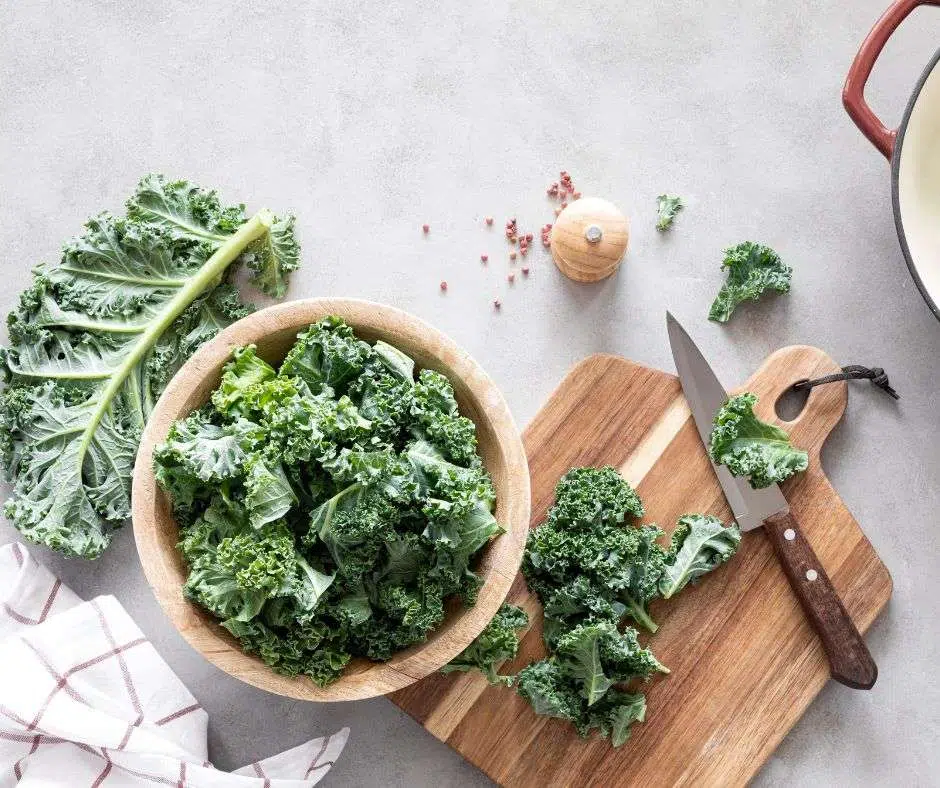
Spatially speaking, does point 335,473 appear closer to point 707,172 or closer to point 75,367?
point 75,367

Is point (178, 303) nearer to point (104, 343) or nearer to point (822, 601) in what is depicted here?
point (104, 343)

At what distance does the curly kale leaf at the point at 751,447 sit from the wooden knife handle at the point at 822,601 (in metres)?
0.14

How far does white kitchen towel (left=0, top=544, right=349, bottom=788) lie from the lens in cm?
253

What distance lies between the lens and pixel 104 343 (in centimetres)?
268

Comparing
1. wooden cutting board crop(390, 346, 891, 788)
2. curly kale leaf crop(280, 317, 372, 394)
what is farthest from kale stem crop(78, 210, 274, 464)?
wooden cutting board crop(390, 346, 891, 788)

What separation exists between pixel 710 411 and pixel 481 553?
0.84 metres

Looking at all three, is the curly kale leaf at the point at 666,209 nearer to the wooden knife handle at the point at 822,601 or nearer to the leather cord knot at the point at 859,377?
the leather cord knot at the point at 859,377

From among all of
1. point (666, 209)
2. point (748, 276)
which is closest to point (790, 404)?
point (748, 276)

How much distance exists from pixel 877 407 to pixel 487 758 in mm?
1546

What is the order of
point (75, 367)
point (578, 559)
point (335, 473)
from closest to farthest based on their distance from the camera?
point (335, 473)
point (578, 559)
point (75, 367)

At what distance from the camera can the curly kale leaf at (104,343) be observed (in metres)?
2.62

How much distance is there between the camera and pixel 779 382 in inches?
107

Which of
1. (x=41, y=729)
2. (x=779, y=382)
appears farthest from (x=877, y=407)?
(x=41, y=729)

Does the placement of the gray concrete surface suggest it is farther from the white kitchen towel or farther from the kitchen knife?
the white kitchen towel
